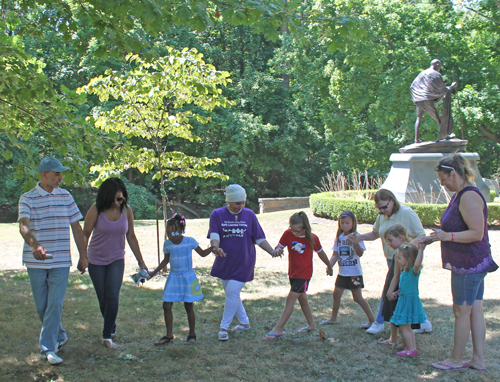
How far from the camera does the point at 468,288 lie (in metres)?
3.84

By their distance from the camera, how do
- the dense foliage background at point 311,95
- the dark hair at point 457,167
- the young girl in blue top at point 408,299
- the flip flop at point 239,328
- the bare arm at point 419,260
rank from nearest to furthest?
1. the dark hair at point 457,167
2. the bare arm at point 419,260
3. the young girl in blue top at point 408,299
4. the flip flop at point 239,328
5. the dense foliage background at point 311,95

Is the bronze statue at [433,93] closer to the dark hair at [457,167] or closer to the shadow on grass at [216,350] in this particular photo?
the shadow on grass at [216,350]

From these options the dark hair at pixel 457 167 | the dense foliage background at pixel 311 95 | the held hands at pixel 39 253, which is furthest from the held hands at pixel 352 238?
the dense foliage background at pixel 311 95

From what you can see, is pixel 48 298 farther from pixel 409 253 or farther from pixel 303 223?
pixel 409 253

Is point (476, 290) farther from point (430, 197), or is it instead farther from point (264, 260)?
point (430, 197)

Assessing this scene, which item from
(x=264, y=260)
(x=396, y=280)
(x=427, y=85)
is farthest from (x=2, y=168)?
(x=396, y=280)

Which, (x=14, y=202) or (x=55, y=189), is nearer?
(x=55, y=189)

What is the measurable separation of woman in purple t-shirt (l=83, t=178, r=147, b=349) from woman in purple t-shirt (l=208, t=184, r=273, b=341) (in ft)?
3.15

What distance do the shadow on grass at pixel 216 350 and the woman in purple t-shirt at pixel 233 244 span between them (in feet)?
1.46

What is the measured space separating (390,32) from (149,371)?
22.1 meters

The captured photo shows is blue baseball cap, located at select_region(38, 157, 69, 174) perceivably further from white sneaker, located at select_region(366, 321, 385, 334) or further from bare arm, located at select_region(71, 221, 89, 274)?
white sneaker, located at select_region(366, 321, 385, 334)

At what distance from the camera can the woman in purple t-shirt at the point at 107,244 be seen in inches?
171

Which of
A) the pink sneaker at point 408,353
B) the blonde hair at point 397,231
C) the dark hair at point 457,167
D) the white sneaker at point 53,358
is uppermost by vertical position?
the dark hair at point 457,167

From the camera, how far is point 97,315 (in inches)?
221
